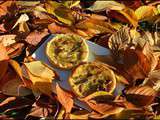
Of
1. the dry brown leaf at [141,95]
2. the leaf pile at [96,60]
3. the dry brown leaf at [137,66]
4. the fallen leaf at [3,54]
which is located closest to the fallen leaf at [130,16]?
the leaf pile at [96,60]

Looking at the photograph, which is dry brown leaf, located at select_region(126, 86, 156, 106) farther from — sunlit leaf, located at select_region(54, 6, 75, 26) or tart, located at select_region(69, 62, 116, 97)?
sunlit leaf, located at select_region(54, 6, 75, 26)

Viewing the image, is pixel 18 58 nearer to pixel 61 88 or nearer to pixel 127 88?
pixel 61 88

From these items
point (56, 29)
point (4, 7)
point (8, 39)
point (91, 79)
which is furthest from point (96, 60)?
point (4, 7)

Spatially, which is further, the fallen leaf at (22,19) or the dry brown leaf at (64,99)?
the fallen leaf at (22,19)

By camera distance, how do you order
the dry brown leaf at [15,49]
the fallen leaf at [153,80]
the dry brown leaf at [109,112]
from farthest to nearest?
the dry brown leaf at [15,49], the fallen leaf at [153,80], the dry brown leaf at [109,112]

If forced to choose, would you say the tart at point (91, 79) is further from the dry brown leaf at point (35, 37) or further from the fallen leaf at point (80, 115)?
the dry brown leaf at point (35, 37)

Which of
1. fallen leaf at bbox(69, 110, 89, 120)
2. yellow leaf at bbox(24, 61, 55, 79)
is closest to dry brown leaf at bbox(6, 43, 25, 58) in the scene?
yellow leaf at bbox(24, 61, 55, 79)

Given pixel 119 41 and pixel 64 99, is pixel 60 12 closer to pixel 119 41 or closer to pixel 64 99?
pixel 119 41
